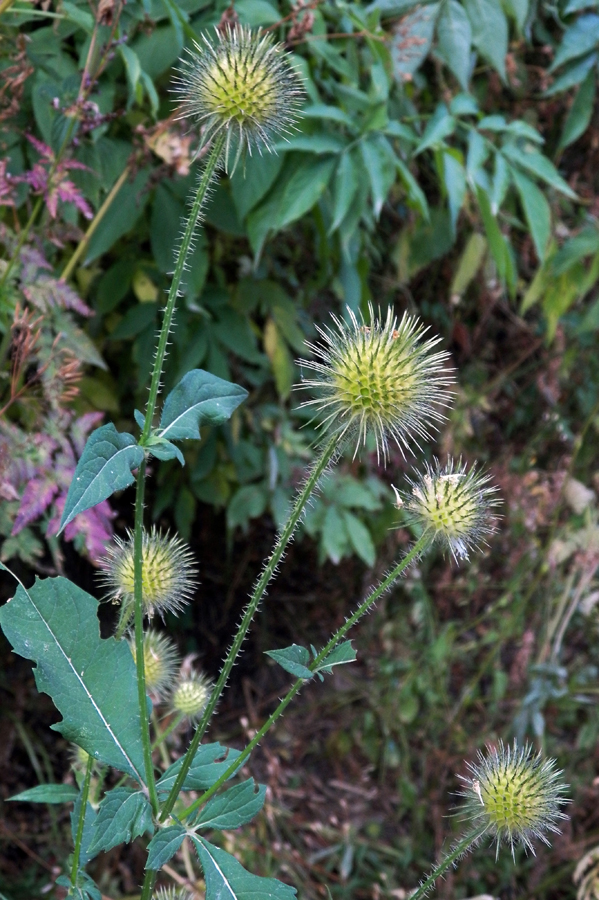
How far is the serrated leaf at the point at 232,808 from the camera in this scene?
1.06 metres

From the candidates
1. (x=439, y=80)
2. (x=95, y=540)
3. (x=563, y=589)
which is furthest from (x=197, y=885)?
(x=439, y=80)

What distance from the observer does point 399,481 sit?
3.25 metres

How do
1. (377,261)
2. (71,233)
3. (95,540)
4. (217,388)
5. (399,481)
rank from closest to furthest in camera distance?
(217,388) → (95,540) → (71,233) → (377,261) → (399,481)

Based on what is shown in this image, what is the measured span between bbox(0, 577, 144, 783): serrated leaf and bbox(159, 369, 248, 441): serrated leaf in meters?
0.25

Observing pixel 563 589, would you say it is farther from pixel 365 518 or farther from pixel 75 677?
pixel 75 677

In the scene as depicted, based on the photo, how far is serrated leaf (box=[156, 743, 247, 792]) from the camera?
110 cm

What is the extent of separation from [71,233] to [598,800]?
98.8 inches

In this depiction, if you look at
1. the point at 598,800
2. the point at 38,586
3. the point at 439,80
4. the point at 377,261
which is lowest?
the point at 598,800

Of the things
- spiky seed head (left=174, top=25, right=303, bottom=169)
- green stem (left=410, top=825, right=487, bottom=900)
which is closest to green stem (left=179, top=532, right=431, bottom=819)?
green stem (left=410, top=825, right=487, bottom=900)

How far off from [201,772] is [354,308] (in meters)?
1.49

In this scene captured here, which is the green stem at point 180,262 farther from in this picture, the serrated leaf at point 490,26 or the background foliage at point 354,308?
the serrated leaf at point 490,26

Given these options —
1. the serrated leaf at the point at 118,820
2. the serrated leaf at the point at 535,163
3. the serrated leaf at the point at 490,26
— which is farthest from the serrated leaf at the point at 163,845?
the serrated leaf at the point at 490,26

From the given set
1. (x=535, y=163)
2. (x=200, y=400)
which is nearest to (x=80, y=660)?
(x=200, y=400)

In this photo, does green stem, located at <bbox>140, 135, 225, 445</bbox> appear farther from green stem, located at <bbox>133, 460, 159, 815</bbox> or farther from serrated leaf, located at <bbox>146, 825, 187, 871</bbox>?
serrated leaf, located at <bbox>146, 825, 187, 871</bbox>
